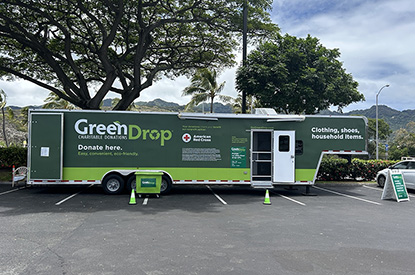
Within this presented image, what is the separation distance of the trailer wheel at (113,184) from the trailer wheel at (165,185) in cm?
147

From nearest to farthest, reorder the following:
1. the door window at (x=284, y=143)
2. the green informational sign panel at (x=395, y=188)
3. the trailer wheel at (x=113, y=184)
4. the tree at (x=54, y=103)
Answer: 1. the green informational sign panel at (x=395, y=188)
2. the trailer wheel at (x=113, y=184)
3. the door window at (x=284, y=143)
4. the tree at (x=54, y=103)

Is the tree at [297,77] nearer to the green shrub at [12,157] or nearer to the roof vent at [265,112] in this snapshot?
the roof vent at [265,112]

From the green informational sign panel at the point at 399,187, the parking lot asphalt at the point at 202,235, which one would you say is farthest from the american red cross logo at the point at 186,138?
the green informational sign panel at the point at 399,187

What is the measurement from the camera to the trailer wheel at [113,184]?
37.0 feet

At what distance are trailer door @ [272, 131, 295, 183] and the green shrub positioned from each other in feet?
41.5

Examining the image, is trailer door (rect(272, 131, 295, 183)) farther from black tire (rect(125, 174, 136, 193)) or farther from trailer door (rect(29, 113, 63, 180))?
trailer door (rect(29, 113, 63, 180))

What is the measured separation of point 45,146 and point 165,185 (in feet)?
14.9

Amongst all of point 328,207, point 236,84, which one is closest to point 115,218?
point 328,207

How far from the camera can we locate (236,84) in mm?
16766

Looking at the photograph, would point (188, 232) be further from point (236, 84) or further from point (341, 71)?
point (341, 71)

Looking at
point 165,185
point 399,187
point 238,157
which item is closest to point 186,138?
point 165,185

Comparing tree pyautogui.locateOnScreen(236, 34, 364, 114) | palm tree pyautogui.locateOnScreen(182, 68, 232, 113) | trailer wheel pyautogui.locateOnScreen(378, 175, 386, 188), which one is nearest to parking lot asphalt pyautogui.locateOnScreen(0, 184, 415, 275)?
trailer wheel pyautogui.locateOnScreen(378, 175, 386, 188)

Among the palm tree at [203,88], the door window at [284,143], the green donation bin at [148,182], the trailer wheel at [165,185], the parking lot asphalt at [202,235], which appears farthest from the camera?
the palm tree at [203,88]

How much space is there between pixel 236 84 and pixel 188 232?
11.4m
